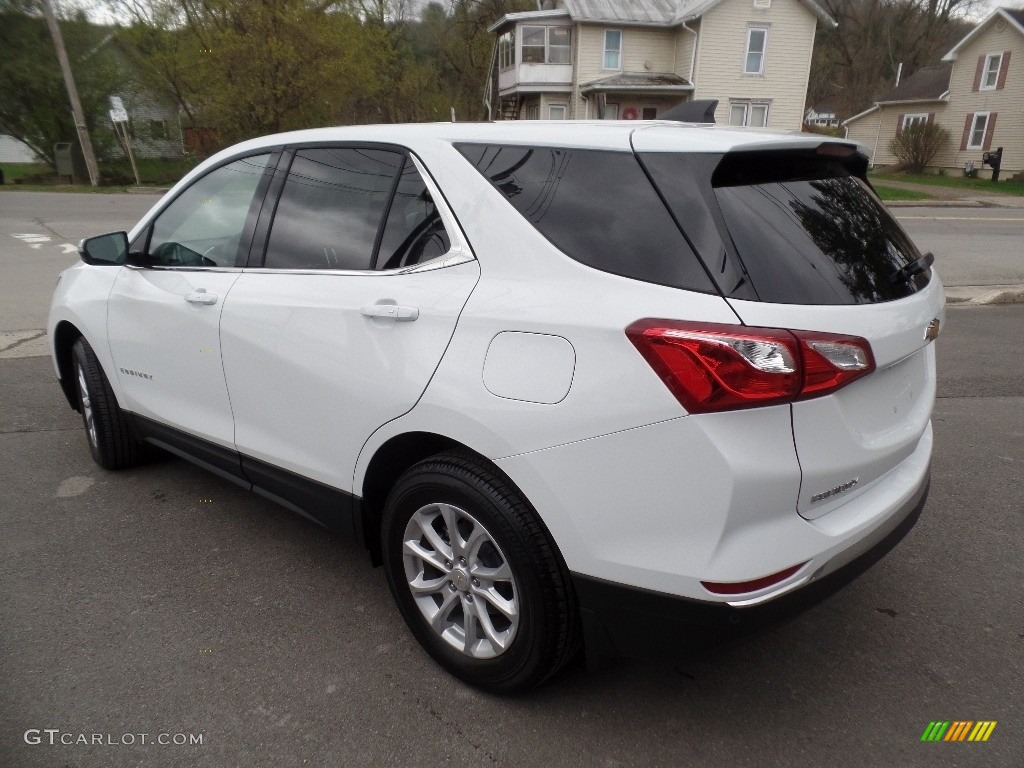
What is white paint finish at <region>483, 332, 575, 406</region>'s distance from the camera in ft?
6.42

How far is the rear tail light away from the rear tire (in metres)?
3.06

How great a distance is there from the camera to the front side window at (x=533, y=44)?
111 feet

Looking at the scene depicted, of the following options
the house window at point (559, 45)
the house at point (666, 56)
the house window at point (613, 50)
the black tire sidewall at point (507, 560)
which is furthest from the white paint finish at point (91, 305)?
the house window at point (559, 45)

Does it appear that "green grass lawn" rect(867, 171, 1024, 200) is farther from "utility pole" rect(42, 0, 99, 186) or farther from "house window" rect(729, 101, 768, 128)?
"utility pole" rect(42, 0, 99, 186)

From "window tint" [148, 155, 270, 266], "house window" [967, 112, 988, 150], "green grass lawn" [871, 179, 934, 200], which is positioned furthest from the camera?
"house window" [967, 112, 988, 150]

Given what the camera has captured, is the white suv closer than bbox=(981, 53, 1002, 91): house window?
Yes

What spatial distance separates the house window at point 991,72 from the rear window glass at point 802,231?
39.7 m

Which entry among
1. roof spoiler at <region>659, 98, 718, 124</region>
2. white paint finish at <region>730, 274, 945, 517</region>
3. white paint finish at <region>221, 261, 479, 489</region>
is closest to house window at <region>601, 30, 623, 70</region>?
roof spoiler at <region>659, 98, 718, 124</region>

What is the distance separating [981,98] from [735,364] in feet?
134

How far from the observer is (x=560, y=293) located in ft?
6.63

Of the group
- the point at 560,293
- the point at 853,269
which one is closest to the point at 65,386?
the point at 560,293

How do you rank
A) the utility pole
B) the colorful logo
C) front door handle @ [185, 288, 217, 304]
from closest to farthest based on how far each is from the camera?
the colorful logo < front door handle @ [185, 288, 217, 304] < the utility pole

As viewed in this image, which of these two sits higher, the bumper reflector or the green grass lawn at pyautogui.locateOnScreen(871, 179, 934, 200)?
the bumper reflector

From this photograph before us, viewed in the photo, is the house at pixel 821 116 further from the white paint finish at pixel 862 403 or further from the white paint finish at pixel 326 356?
the white paint finish at pixel 326 356
